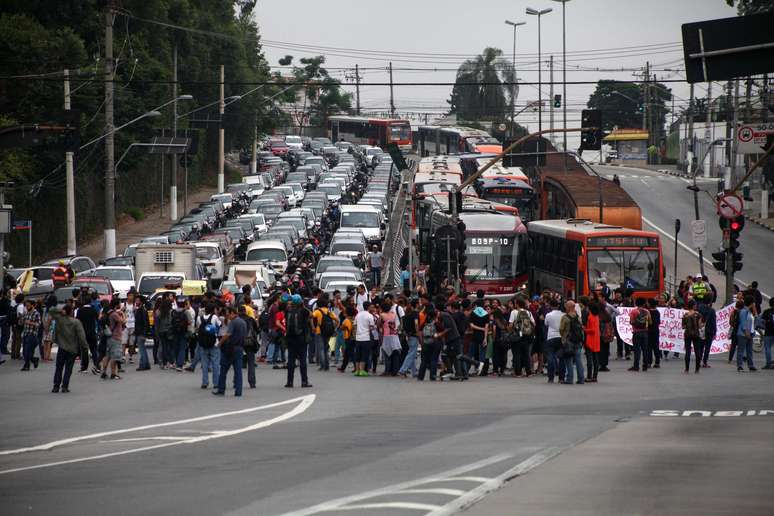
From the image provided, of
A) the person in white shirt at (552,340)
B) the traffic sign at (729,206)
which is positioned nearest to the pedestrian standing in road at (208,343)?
the person in white shirt at (552,340)

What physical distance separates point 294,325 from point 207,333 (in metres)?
1.51

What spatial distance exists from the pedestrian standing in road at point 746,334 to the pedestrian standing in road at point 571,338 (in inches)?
158

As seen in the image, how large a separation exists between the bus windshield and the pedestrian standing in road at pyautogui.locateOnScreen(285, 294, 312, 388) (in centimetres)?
1904

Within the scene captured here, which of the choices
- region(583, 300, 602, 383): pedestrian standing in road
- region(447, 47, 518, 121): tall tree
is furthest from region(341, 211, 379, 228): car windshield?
region(447, 47, 518, 121): tall tree

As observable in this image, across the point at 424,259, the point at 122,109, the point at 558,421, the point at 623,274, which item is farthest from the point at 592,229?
the point at 122,109

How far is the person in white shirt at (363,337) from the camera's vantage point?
2609cm

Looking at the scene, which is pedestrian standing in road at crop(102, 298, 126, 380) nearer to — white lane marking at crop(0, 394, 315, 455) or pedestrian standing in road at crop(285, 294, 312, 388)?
pedestrian standing in road at crop(285, 294, 312, 388)

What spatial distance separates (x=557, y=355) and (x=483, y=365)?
2.28m

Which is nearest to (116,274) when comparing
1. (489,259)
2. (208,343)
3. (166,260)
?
(166,260)

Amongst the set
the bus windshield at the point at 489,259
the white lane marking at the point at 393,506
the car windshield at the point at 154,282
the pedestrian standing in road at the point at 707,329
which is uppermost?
the bus windshield at the point at 489,259

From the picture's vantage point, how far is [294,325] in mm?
23547

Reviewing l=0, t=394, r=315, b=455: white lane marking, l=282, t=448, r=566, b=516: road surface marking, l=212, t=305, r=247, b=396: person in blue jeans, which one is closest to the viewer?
l=282, t=448, r=566, b=516: road surface marking

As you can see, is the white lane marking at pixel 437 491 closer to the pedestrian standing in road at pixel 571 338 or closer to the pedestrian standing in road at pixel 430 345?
the pedestrian standing in road at pixel 571 338

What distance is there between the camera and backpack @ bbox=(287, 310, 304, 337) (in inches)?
921
